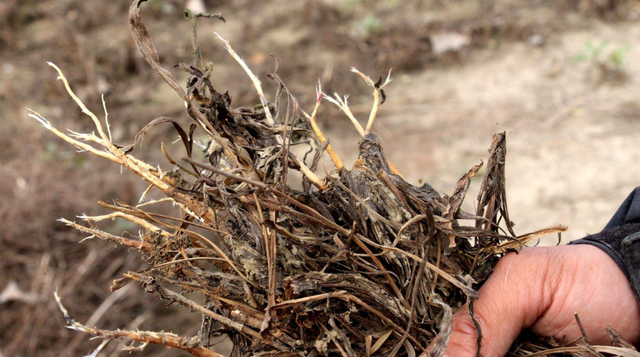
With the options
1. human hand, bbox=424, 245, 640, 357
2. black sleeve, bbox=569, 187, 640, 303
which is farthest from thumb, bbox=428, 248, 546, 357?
black sleeve, bbox=569, 187, 640, 303

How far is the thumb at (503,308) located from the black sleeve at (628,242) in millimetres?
171

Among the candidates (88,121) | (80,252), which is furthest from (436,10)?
(80,252)

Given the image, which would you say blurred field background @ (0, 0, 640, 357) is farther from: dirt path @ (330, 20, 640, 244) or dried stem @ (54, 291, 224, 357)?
dried stem @ (54, 291, 224, 357)

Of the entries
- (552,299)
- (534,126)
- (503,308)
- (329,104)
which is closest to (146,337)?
(503,308)

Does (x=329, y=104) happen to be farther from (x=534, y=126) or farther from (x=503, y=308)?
(x=503, y=308)

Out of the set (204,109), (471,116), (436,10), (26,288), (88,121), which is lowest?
(26,288)

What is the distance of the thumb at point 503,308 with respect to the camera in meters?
0.96

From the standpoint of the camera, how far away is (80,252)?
2973 millimetres

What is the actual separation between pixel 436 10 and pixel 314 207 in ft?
15.6

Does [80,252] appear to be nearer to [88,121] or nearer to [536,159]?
[88,121]

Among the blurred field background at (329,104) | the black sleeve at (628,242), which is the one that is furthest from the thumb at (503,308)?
the blurred field background at (329,104)

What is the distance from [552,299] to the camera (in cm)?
104

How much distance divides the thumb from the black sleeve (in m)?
0.17

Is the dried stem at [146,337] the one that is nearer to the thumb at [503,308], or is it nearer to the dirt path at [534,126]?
the thumb at [503,308]
